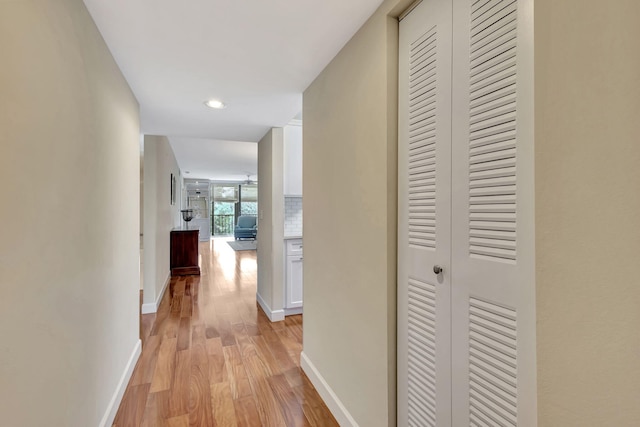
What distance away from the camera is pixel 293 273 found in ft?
10.6

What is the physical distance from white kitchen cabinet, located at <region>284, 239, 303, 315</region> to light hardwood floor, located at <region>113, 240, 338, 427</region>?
0.59ft

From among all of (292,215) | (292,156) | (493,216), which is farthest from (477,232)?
(292,215)

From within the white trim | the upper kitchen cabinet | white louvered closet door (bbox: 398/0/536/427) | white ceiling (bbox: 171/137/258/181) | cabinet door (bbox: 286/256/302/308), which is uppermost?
white ceiling (bbox: 171/137/258/181)

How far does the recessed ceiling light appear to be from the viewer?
7.73 ft

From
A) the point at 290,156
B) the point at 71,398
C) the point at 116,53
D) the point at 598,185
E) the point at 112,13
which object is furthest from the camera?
the point at 290,156

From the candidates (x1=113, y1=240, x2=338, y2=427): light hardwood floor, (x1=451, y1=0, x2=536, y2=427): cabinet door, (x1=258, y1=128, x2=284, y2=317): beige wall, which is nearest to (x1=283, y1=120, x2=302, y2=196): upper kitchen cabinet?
(x1=258, y1=128, x2=284, y2=317): beige wall

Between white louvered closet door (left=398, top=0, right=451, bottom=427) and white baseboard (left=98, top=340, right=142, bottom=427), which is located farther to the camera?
white baseboard (left=98, top=340, right=142, bottom=427)

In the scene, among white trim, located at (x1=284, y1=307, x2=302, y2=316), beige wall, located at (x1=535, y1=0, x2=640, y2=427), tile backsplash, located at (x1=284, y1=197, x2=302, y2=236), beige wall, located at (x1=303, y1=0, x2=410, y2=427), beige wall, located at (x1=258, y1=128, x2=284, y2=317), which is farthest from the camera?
tile backsplash, located at (x1=284, y1=197, x2=302, y2=236)

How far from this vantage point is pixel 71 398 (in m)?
1.17

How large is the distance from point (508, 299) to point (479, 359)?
23 cm

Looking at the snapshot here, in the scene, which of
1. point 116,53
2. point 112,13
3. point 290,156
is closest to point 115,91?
point 116,53

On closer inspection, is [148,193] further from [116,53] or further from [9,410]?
[9,410]

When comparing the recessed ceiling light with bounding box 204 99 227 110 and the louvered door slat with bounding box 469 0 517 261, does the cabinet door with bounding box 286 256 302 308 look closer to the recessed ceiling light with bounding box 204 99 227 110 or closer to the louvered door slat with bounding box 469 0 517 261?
the recessed ceiling light with bounding box 204 99 227 110

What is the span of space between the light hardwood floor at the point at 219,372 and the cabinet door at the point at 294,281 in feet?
0.59
